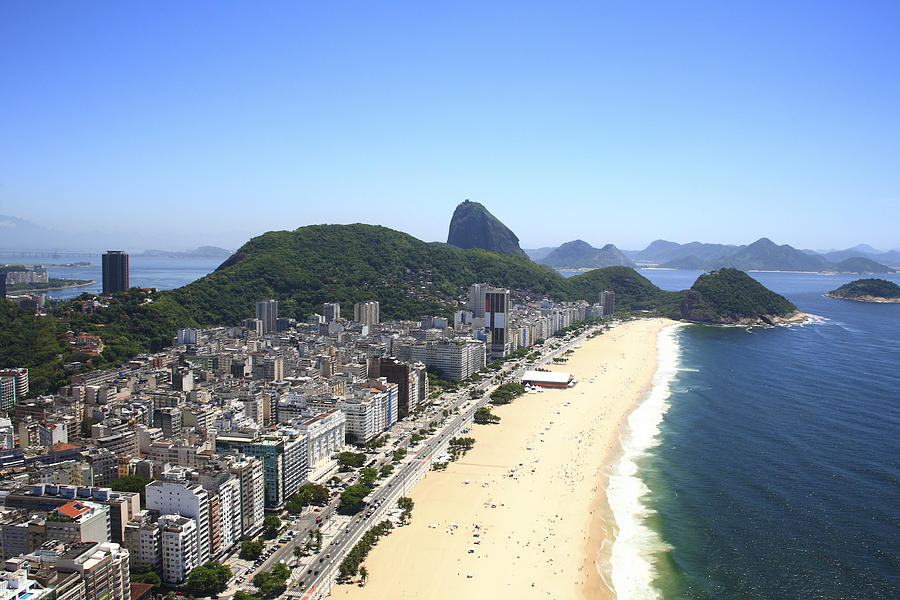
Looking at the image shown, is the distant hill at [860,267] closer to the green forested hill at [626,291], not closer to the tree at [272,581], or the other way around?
the green forested hill at [626,291]

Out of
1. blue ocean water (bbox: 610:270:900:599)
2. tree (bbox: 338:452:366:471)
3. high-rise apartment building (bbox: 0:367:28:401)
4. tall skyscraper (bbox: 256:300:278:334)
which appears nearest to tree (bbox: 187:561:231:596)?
tree (bbox: 338:452:366:471)

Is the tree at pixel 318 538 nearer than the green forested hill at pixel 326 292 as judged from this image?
Yes

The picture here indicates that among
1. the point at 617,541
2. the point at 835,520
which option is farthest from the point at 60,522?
the point at 835,520

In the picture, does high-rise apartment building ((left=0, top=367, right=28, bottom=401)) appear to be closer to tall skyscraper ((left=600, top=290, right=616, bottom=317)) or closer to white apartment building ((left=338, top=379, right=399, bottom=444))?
white apartment building ((left=338, top=379, right=399, bottom=444))

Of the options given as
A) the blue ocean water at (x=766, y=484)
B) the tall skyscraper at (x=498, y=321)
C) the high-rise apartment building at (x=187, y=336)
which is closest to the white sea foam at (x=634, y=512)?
the blue ocean water at (x=766, y=484)

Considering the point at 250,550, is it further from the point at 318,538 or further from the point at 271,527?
the point at 318,538
